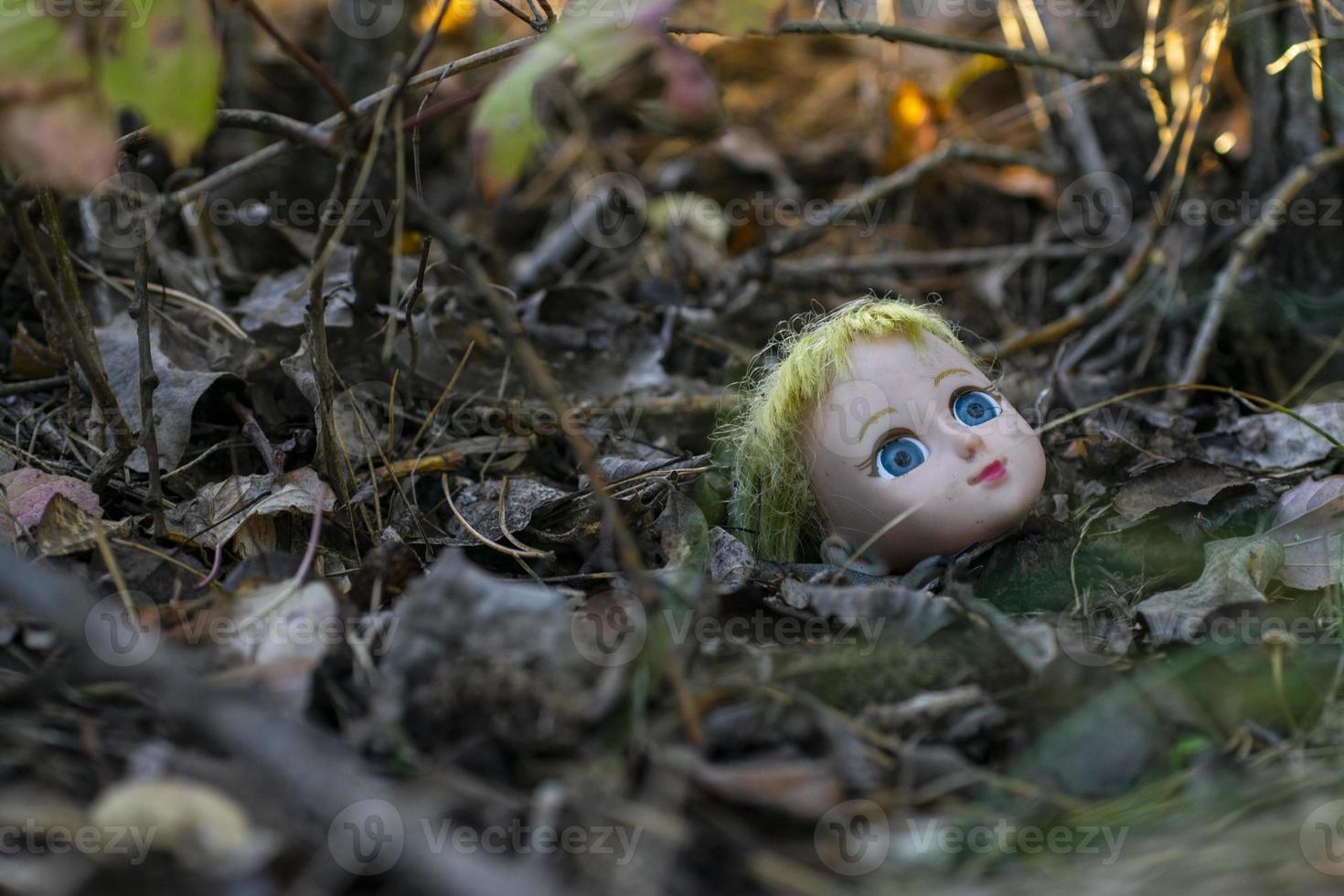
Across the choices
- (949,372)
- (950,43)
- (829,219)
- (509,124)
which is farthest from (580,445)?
(829,219)

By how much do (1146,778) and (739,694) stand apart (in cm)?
55

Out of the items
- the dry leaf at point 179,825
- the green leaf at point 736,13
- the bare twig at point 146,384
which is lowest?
the dry leaf at point 179,825

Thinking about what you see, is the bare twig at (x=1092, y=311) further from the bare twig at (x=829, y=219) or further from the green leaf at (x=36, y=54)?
the green leaf at (x=36, y=54)

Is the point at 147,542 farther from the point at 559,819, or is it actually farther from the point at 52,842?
the point at 559,819

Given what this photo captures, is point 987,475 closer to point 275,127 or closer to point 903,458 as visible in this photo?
point 903,458

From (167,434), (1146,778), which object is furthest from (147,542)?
(1146,778)

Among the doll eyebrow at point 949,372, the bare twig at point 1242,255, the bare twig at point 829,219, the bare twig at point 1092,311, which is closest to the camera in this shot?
the doll eyebrow at point 949,372

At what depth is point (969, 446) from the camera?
199 cm

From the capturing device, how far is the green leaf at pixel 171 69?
136 centimetres

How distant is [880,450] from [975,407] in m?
0.22

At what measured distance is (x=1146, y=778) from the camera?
1.44 m

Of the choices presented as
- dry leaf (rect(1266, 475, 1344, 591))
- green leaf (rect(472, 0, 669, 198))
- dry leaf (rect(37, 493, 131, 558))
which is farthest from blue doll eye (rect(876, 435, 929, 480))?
dry leaf (rect(37, 493, 131, 558))

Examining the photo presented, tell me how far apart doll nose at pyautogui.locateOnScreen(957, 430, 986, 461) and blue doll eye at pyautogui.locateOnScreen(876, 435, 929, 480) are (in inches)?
2.9

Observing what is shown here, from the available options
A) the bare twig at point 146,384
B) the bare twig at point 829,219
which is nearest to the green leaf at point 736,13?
the bare twig at point 146,384
